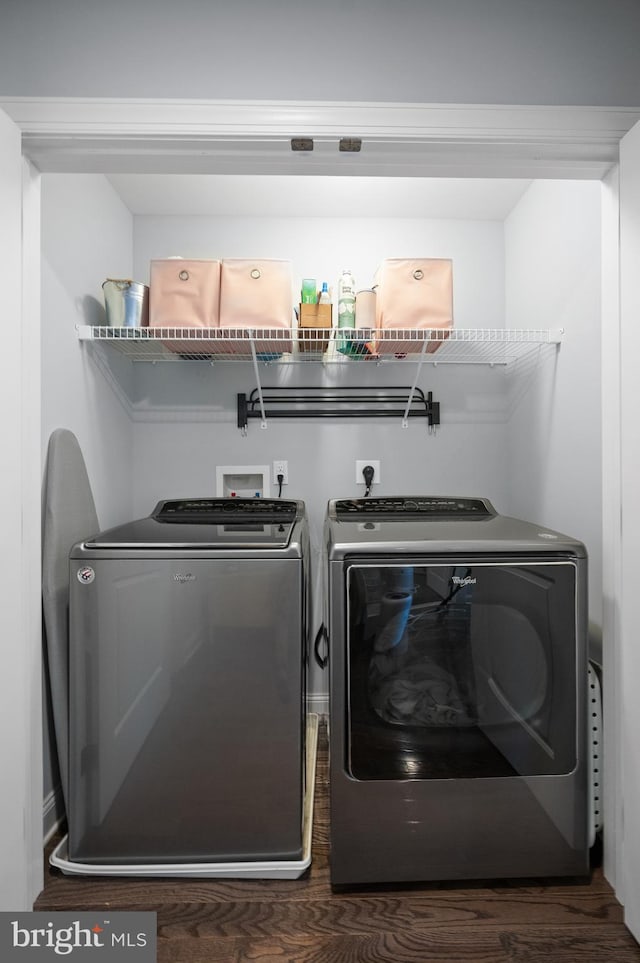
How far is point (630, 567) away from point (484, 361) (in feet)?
4.17

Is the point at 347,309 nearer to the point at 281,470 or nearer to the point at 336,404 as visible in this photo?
the point at 336,404

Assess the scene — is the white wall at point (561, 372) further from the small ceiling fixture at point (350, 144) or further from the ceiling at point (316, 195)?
the small ceiling fixture at point (350, 144)

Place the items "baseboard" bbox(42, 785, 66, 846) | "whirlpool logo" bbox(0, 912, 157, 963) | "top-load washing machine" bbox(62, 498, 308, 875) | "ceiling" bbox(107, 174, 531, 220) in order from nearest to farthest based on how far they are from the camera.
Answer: "whirlpool logo" bbox(0, 912, 157, 963), "top-load washing machine" bbox(62, 498, 308, 875), "baseboard" bbox(42, 785, 66, 846), "ceiling" bbox(107, 174, 531, 220)

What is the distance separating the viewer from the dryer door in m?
1.38

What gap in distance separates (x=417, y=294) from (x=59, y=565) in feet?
4.95

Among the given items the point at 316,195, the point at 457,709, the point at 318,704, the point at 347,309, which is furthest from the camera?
the point at 318,704

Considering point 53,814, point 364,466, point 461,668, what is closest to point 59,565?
point 53,814

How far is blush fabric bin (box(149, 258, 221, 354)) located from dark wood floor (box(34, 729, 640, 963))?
169 centimetres

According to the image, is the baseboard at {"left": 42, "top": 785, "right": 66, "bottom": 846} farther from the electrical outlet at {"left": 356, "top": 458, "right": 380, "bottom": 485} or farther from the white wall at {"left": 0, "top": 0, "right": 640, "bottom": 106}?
the white wall at {"left": 0, "top": 0, "right": 640, "bottom": 106}

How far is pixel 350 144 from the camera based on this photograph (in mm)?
1317

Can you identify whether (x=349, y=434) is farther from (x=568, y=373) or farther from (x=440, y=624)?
(x=440, y=624)

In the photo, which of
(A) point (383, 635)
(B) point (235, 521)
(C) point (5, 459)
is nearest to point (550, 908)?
(A) point (383, 635)

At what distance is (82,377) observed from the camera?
1.85 meters

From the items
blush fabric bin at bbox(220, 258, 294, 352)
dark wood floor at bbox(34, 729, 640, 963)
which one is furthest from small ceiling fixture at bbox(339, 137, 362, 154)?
dark wood floor at bbox(34, 729, 640, 963)
